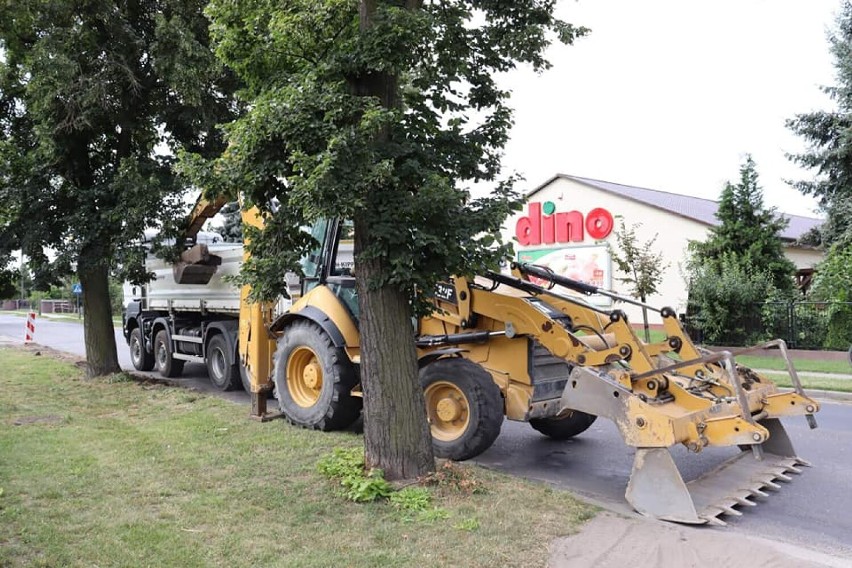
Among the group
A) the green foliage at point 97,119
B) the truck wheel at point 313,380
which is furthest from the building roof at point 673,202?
the truck wheel at point 313,380

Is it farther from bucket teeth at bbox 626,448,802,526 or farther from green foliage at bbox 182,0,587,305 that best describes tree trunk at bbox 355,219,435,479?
bucket teeth at bbox 626,448,802,526

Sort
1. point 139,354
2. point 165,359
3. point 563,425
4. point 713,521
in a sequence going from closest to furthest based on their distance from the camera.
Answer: point 713,521
point 563,425
point 165,359
point 139,354

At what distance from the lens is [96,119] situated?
37.5 feet

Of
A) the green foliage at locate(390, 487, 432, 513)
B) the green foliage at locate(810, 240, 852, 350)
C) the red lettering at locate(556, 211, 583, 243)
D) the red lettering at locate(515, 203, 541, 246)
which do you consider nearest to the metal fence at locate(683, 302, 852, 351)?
the green foliage at locate(810, 240, 852, 350)

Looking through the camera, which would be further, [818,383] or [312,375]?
[818,383]

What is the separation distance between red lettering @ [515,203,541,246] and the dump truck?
21813mm

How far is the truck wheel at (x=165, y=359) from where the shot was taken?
14047mm

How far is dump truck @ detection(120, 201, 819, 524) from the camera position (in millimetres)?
5289

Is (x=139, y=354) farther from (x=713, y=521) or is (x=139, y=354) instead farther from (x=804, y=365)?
(x=804, y=365)

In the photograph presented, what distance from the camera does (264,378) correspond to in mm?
8789

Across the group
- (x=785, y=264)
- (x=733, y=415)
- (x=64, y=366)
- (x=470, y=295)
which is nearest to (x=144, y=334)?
(x=64, y=366)

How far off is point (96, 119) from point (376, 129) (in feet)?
27.1

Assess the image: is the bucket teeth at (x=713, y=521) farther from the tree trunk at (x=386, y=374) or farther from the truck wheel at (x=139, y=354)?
the truck wheel at (x=139, y=354)

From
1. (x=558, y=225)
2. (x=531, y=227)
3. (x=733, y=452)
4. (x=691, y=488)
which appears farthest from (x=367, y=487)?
(x=531, y=227)
